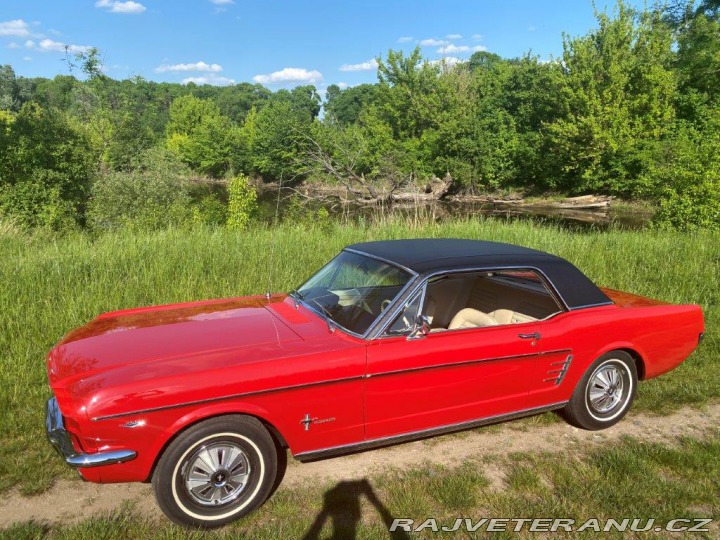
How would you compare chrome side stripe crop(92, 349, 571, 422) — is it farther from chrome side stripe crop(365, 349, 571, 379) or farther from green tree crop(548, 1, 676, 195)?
green tree crop(548, 1, 676, 195)

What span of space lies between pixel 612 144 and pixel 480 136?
492 inches

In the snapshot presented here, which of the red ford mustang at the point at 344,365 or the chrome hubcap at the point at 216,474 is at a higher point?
the red ford mustang at the point at 344,365

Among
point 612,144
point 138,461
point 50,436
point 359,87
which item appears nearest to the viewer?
point 138,461

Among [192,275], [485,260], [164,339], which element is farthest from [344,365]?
[192,275]

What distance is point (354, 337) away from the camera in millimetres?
3531

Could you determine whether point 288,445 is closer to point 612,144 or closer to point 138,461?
point 138,461

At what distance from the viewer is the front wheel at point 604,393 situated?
430 cm

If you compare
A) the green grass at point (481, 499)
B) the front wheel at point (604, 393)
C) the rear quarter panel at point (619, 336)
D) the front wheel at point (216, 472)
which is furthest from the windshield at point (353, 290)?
the front wheel at point (604, 393)

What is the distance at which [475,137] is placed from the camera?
46750 millimetres

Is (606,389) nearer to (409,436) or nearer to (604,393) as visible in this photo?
(604,393)

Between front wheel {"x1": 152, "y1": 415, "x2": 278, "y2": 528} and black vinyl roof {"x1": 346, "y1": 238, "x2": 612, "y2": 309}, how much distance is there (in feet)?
5.43

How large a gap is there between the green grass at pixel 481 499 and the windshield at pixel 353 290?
1.10 metres

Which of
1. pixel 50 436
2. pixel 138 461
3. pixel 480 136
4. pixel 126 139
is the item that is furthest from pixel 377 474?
pixel 480 136

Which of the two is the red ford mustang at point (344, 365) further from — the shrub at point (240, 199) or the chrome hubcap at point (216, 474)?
the shrub at point (240, 199)
